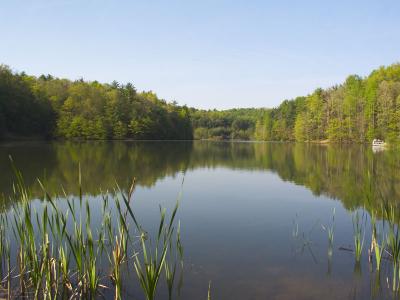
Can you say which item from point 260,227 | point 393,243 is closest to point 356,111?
point 260,227

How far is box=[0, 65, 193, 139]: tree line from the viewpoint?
208 feet

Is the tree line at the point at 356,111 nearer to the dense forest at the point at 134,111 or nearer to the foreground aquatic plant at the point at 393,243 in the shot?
the dense forest at the point at 134,111

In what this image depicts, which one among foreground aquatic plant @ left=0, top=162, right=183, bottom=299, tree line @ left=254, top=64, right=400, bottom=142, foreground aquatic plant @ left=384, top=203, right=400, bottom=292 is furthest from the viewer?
tree line @ left=254, top=64, right=400, bottom=142

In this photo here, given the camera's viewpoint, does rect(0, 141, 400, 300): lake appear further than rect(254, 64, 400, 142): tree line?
No

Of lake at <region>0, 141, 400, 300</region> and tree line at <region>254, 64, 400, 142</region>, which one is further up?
tree line at <region>254, 64, 400, 142</region>

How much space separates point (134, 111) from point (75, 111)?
1502 cm

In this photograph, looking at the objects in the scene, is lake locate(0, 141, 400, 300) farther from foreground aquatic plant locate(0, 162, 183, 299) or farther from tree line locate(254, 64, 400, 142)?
tree line locate(254, 64, 400, 142)

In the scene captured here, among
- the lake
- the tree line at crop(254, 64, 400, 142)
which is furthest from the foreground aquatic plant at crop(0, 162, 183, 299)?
the tree line at crop(254, 64, 400, 142)

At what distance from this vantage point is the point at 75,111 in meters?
80.6

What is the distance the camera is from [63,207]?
1123 centimetres

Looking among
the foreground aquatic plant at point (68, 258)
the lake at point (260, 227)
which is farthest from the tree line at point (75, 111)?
the foreground aquatic plant at point (68, 258)

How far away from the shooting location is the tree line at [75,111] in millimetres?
63281

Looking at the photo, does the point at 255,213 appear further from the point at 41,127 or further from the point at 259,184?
the point at 41,127

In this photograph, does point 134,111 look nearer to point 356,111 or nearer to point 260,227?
point 356,111
